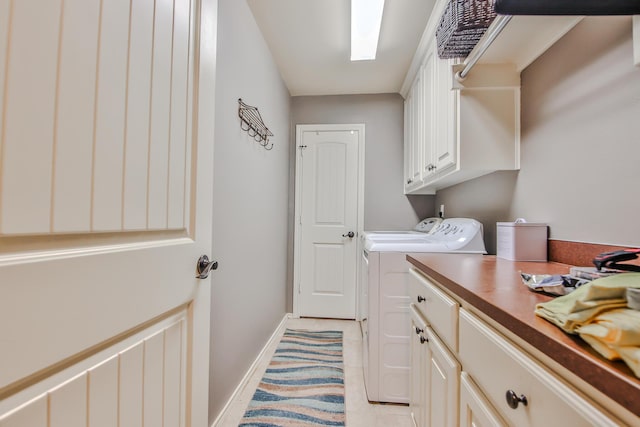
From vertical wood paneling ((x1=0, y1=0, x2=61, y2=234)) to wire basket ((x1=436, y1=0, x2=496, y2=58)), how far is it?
1.34 m

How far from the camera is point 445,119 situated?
1.70m

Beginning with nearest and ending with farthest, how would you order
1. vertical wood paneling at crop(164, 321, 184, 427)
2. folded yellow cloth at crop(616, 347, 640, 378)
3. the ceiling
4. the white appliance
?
1. folded yellow cloth at crop(616, 347, 640, 378)
2. vertical wood paneling at crop(164, 321, 184, 427)
3. the white appliance
4. the ceiling

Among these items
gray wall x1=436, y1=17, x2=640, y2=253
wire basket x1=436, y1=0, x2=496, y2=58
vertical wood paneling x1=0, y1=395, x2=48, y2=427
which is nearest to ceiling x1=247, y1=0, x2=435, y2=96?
wire basket x1=436, y1=0, x2=496, y2=58

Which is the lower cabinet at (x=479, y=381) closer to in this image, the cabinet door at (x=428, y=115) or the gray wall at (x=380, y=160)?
the cabinet door at (x=428, y=115)

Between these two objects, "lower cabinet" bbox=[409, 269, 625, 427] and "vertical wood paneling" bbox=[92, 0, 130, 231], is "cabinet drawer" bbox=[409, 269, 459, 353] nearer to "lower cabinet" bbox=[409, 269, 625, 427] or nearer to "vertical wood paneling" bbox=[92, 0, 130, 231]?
"lower cabinet" bbox=[409, 269, 625, 427]

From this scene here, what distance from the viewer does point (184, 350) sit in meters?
0.79

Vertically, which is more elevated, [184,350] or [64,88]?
[64,88]

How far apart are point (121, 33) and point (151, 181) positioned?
0.30 meters

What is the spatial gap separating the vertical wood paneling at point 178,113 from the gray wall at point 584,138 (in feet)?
4.35

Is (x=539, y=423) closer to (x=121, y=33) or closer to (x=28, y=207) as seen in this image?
(x=28, y=207)

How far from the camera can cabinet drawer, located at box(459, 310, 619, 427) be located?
40 centimetres

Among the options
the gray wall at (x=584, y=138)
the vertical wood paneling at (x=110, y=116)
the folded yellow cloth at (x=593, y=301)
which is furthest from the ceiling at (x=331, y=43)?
the folded yellow cloth at (x=593, y=301)

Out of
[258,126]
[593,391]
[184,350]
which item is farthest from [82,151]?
[258,126]

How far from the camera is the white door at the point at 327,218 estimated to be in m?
3.09
